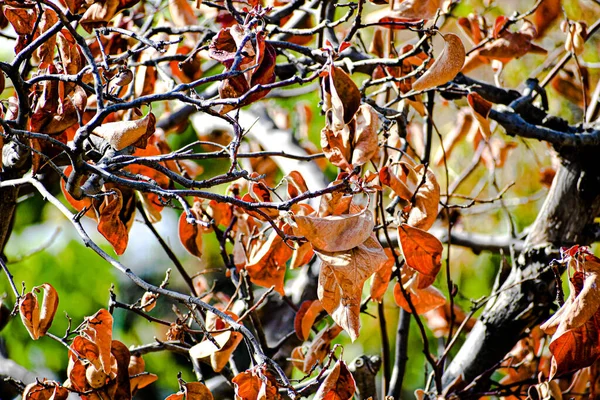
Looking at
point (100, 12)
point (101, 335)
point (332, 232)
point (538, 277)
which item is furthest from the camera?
point (538, 277)

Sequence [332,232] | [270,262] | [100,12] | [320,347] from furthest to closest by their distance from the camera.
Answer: [320,347], [270,262], [100,12], [332,232]

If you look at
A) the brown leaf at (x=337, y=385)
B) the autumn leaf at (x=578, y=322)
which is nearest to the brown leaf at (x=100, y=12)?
the brown leaf at (x=337, y=385)

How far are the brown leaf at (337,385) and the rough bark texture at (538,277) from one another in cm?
61

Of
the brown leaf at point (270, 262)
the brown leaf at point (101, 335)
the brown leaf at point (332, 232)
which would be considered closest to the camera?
the brown leaf at point (332, 232)

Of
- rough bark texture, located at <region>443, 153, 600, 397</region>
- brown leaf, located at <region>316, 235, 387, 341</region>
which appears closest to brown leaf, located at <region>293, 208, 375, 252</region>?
brown leaf, located at <region>316, 235, 387, 341</region>

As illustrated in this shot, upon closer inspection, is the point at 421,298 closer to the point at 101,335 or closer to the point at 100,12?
the point at 101,335

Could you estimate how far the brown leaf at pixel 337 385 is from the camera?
720 millimetres

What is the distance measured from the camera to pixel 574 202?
1.29m

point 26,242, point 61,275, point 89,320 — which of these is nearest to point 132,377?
point 89,320

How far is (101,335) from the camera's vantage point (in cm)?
78

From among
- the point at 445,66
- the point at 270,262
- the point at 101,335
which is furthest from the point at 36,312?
the point at 445,66

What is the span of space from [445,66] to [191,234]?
1.88 feet

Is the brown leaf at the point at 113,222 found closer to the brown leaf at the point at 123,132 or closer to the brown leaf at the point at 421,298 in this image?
the brown leaf at the point at 123,132

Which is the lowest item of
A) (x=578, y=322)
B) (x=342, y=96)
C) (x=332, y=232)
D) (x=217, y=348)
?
(x=217, y=348)
